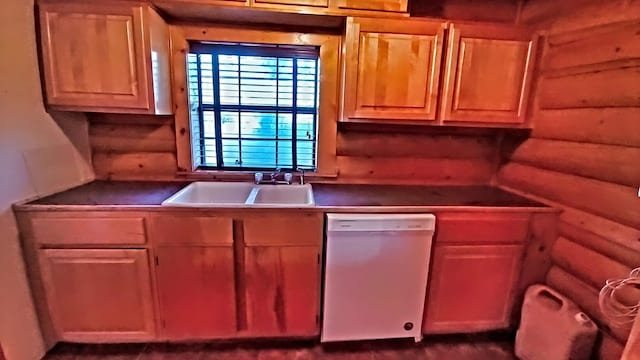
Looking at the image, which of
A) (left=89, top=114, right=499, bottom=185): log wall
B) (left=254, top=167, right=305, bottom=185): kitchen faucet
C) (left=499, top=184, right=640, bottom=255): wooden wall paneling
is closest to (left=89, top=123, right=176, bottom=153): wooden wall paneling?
(left=89, top=114, right=499, bottom=185): log wall

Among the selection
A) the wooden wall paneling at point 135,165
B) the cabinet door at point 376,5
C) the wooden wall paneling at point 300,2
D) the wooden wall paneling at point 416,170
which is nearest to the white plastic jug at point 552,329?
the wooden wall paneling at point 416,170

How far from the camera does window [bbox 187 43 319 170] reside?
227cm

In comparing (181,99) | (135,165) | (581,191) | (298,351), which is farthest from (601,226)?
(135,165)

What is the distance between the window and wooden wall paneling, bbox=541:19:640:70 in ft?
4.97

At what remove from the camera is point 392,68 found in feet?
6.69

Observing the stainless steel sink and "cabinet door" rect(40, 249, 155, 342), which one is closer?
"cabinet door" rect(40, 249, 155, 342)

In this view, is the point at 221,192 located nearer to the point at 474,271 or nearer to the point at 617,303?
the point at 474,271

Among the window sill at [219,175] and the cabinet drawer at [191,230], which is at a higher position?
the window sill at [219,175]

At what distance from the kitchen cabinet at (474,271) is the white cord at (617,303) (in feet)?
1.53

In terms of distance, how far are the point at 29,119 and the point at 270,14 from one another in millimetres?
1477

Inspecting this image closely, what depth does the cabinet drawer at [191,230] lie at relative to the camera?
6.04ft

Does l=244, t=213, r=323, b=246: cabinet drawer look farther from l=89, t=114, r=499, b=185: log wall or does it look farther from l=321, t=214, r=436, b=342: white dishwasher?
l=89, t=114, r=499, b=185: log wall

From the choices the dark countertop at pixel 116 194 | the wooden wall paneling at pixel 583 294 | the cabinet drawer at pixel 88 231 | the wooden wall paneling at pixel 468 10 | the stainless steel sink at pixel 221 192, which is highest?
the wooden wall paneling at pixel 468 10

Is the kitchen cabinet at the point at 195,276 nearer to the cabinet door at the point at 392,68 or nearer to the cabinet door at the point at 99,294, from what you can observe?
the cabinet door at the point at 99,294
